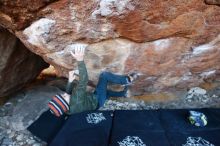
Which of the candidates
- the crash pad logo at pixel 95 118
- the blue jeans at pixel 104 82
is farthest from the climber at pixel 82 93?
the crash pad logo at pixel 95 118

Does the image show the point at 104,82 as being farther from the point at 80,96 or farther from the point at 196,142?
the point at 196,142

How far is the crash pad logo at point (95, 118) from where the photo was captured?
8.94 feet

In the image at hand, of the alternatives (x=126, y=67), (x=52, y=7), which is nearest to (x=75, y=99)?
(x=126, y=67)

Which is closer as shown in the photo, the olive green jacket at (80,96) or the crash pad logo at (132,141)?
the crash pad logo at (132,141)

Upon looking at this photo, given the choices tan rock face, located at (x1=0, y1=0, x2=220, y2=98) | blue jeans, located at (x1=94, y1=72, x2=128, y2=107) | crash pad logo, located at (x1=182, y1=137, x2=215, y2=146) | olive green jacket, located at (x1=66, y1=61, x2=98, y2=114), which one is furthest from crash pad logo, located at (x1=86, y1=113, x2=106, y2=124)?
crash pad logo, located at (x1=182, y1=137, x2=215, y2=146)

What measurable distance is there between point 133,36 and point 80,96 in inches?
27.5

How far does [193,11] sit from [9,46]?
177 centimetres

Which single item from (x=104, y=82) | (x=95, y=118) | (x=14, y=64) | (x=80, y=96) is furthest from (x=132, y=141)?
(x=14, y=64)

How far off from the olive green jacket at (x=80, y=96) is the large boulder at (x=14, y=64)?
76 cm

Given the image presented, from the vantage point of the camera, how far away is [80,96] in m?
2.79

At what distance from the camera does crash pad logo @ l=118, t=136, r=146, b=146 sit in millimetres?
2494

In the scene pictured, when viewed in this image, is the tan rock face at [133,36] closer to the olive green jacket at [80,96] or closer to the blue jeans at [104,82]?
the blue jeans at [104,82]

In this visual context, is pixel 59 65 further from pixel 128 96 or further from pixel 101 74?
pixel 128 96

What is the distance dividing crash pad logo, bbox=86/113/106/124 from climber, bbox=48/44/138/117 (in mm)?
135
